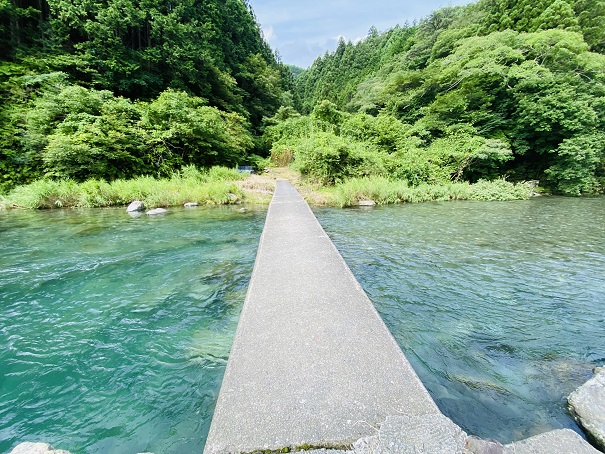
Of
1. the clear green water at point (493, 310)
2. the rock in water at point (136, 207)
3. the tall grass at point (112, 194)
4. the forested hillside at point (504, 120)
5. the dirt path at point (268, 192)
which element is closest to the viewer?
the clear green water at point (493, 310)

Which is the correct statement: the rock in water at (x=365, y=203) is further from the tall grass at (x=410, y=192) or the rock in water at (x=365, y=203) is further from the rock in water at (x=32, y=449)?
the rock in water at (x=32, y=449)

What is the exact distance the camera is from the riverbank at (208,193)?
9586 mm

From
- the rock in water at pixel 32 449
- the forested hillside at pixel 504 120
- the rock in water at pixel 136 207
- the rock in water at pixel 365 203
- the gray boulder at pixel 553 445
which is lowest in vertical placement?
the rock in water at pixel 32 449

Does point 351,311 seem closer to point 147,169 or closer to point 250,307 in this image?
point 250,307

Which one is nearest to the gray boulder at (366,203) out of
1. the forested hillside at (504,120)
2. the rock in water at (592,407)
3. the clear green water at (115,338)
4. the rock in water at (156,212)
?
the forested hillside at (504,120)

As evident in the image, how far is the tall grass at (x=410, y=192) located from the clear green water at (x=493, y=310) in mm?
3882

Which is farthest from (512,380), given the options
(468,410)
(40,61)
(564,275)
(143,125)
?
(40,61)

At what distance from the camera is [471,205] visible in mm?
10734

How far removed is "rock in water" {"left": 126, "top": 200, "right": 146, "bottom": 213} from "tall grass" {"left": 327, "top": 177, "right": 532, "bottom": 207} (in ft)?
24.3

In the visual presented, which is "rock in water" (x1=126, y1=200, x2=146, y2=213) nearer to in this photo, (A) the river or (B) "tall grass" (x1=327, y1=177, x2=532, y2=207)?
(A) the river

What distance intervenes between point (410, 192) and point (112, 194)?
41.3ft

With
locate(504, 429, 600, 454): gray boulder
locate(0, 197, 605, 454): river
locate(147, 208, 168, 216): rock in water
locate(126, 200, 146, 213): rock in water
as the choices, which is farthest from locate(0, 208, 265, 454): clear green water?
locate(126, 200, 146, 213): rock in water

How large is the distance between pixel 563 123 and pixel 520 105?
2.47 meters

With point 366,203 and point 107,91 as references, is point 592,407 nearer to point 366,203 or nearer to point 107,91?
point 366,203
